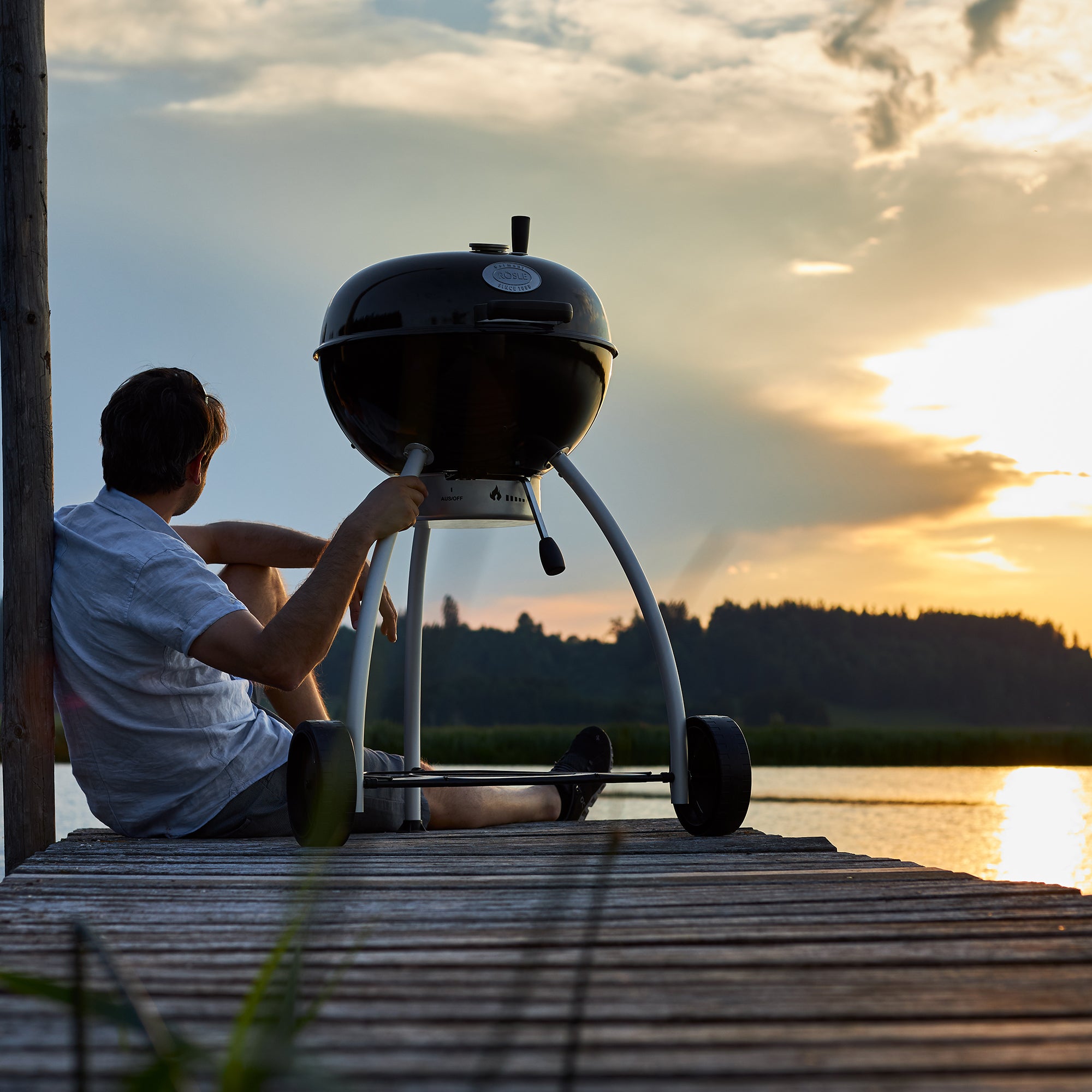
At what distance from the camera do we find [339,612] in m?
2.17

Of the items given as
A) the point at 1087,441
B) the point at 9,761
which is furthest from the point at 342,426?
the point at 1087,441

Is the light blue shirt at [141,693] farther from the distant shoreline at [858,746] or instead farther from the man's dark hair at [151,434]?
the distant shoreline at [858,746]

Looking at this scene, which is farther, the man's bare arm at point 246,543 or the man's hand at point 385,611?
the man's bare arm at point 246,543

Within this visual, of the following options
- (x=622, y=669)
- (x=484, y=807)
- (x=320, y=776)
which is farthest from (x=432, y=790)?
(x=622, y=669)

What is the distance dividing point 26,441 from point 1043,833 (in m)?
11.5

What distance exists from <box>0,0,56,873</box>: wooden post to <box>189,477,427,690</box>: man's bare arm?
0.74 m

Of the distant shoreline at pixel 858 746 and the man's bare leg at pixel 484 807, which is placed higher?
the man's bare leg at pixel 484 807

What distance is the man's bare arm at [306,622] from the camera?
204 cm

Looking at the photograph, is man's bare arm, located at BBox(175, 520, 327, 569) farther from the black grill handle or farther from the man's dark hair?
the black grill handle

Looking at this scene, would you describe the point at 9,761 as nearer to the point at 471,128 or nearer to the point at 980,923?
the point at 980,923

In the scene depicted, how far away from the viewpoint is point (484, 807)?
2.88 meters

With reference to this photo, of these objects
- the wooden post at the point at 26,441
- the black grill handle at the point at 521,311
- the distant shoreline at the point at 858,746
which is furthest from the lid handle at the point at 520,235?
the distant shoreline at the point at 858,746

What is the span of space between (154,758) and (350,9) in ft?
7.13

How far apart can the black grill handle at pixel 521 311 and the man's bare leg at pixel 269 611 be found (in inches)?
35.4
